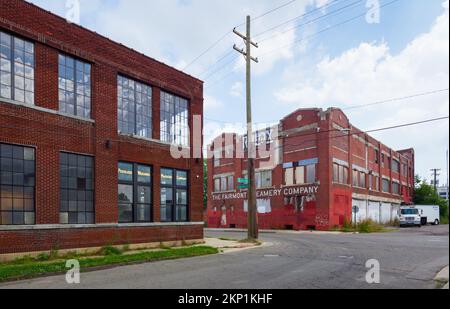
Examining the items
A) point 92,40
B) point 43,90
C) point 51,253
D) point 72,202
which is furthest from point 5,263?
point 92,40

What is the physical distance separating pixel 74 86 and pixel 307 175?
29145 mm

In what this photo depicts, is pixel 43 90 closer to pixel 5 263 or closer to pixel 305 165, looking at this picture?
pixel 5 263

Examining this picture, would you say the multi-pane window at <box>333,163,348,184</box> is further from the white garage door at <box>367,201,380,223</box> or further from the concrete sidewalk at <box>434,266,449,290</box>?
the concrete sidewalk at <box>434,266,449,290</box>

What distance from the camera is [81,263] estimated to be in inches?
530

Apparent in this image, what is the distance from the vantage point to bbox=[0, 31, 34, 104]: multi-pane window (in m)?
14.5

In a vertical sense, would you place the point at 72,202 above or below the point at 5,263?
above

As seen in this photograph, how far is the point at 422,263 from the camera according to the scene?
13.7 metres

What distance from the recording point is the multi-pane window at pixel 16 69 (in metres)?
14.5

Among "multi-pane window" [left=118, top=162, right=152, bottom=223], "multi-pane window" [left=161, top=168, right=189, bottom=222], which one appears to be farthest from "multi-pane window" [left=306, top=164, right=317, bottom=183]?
"multi-pane window" [left=118, top=162, right=152, bottom=223]

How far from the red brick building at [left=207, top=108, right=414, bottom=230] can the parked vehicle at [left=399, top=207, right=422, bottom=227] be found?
2973 mm

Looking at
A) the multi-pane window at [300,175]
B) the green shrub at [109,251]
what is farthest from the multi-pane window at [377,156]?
the green shrub at [109,251]

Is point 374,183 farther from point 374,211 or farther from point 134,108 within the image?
point 134,108
